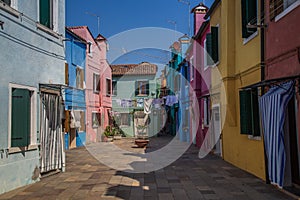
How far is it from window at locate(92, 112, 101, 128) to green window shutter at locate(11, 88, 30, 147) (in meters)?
13.5

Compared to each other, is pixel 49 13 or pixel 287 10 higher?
pixel 49 13

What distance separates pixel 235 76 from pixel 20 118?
274 inches

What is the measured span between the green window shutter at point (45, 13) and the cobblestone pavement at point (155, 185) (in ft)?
15.1

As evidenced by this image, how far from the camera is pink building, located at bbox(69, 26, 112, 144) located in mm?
20031

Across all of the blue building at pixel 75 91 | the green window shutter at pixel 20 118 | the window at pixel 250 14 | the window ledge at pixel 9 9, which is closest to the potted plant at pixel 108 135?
the blue building at pixel 75 91

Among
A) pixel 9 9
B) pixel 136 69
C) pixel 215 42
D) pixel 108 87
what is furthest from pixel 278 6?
pixel 136 69

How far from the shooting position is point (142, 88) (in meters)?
30.4

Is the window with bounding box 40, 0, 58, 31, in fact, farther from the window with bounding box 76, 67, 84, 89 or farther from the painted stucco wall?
the window with bounding box 76, 67, 84, 89

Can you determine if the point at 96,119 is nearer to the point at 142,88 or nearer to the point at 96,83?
the point at 96,83

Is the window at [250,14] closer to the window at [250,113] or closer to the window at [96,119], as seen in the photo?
the window at [250,113]

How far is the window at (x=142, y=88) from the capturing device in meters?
30.2

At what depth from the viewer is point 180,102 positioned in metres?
23.0

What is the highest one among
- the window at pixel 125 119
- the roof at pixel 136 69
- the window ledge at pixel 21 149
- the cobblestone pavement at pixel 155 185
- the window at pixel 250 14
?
the roof at pixel 136 69

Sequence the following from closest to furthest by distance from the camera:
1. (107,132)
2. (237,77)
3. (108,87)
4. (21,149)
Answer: (21,149) < (237,77) < (107,132) < (108,87)
